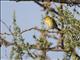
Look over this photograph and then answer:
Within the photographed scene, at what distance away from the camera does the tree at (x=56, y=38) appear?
141 cm

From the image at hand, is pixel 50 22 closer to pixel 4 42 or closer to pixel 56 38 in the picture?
pixel 56 38

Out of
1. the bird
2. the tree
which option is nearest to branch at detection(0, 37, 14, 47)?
the tree

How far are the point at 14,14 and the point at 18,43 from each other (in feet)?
0.43

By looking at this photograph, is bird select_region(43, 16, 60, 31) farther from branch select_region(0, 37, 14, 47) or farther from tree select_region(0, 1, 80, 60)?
branch select_region(0, 37, 14, 47)

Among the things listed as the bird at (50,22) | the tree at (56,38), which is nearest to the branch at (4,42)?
the tree at (56,38)

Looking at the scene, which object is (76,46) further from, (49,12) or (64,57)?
(49,12)

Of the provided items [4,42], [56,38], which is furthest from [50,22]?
[4,42]

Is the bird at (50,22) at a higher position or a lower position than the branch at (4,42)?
higher

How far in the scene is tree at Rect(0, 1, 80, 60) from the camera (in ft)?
4.62

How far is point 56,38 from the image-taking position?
1457 millimetres

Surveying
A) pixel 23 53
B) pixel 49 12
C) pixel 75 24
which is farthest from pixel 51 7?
pixel 23 53

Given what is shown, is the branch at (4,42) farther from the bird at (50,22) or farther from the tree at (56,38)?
the bird at (50,22)

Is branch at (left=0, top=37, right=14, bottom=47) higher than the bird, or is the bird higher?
the bird

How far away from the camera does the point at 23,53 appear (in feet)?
4.78
